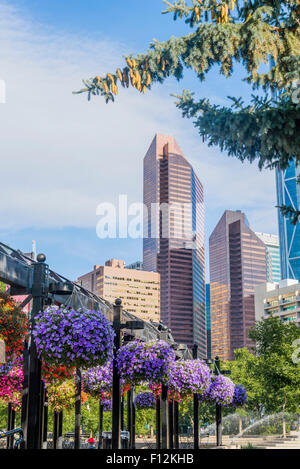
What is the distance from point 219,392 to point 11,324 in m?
15.3

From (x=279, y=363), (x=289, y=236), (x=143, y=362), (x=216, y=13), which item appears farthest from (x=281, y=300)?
(x=216, y=13)

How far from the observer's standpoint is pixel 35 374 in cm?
1027

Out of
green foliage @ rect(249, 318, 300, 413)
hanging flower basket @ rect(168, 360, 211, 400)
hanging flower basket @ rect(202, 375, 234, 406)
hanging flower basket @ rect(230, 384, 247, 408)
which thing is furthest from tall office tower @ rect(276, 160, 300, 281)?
hanging flower basket @ rect(168, 360, 211, 400)

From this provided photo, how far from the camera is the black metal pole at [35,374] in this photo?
971 centimetres

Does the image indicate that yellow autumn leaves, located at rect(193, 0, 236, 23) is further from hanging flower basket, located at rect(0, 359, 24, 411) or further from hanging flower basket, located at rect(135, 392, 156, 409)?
hanging flower basket, located at rect(135, 392, 156, 409)

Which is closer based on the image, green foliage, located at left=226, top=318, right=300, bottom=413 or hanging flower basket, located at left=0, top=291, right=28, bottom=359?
hanging flower basket, located at left=0, top=291, right=28, bottom=359

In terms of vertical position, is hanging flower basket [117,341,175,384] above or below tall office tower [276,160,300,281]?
below

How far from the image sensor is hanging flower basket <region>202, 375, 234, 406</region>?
25.1m

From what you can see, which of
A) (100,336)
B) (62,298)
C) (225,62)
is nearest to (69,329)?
(100,336)

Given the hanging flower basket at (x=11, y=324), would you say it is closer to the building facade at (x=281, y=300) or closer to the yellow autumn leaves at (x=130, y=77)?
the yellow autumn leaves at (x=130, y=77)

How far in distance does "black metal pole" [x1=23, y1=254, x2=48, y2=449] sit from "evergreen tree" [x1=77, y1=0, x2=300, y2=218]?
3857 millimetres

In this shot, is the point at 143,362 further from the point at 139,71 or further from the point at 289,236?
the point at 289,236

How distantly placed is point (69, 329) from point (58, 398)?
13.9 meters

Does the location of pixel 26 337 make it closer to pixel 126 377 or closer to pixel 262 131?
pixel 126 377
